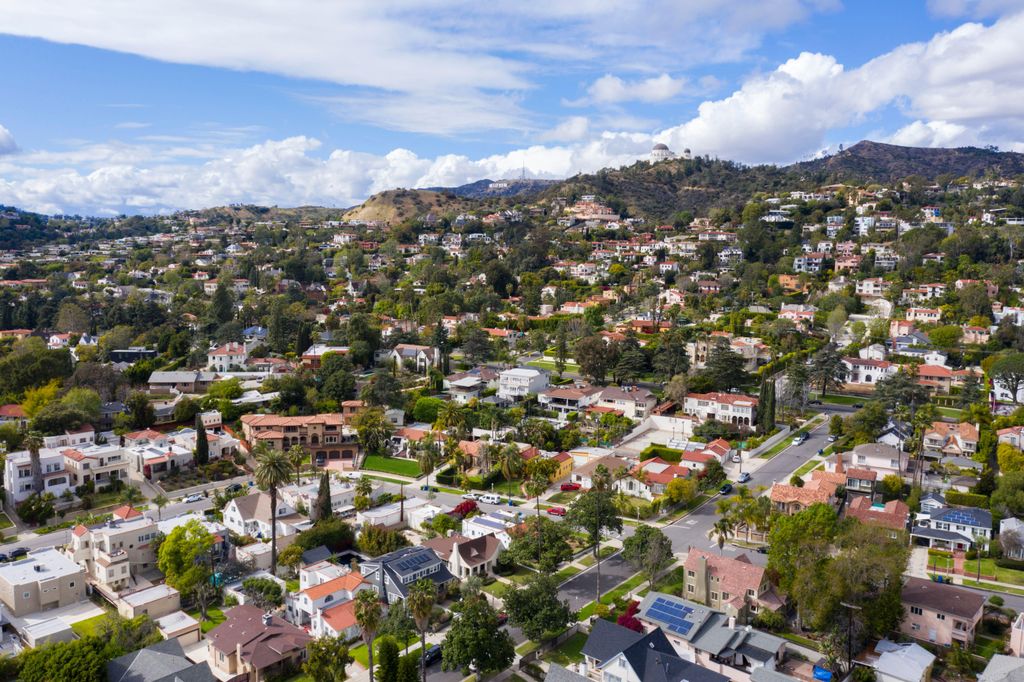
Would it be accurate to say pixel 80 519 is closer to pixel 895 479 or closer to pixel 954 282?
pixel 895 479

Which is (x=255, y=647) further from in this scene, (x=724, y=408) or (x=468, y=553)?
(x=724, y=408)

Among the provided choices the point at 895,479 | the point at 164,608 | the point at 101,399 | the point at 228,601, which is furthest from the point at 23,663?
the point at 895,479

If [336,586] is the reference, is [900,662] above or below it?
below

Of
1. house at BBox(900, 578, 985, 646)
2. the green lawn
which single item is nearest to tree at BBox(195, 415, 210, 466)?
the green lawn

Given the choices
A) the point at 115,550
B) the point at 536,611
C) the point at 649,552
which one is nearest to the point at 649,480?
the point at 649,552

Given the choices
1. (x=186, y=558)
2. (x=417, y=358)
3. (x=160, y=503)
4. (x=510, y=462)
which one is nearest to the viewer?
(x=186, y=558)

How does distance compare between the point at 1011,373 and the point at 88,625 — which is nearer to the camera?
the point at 88,625
